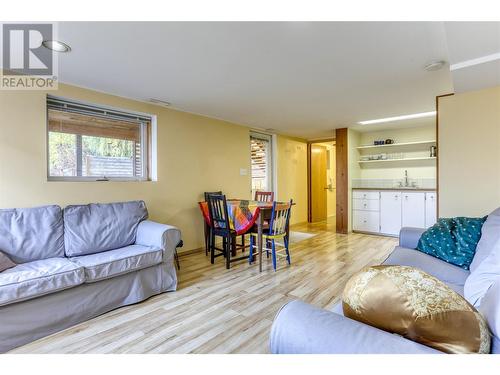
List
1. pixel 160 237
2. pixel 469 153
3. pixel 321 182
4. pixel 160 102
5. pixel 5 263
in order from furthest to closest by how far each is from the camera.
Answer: pixel 321 182
pixel 160 102
pixel 469 153
pixel 160 237
pixel 5 263

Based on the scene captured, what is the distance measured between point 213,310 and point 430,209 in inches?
173

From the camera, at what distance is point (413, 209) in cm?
488

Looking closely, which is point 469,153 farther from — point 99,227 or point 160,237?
point 99,227

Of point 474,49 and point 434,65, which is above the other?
point 434,65

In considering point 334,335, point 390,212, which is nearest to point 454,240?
point 334,335

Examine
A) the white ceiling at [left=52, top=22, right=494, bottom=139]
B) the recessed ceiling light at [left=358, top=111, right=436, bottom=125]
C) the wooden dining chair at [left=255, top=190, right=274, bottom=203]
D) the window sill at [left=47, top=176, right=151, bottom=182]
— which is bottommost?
the wooden dining chair at [left=255, top=190, right=274, bottom=203]

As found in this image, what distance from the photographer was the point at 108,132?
3.32m

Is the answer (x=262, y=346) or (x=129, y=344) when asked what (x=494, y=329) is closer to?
(x=262, y=346)

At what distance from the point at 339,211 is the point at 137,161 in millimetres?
4135

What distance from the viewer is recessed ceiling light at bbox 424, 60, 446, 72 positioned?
238cm

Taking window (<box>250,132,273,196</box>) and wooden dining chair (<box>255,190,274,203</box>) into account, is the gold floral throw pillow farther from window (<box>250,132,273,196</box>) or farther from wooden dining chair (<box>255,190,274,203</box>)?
window (<box>250,132,273,196</box>)

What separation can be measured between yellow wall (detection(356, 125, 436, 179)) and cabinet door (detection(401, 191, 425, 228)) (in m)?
0.78

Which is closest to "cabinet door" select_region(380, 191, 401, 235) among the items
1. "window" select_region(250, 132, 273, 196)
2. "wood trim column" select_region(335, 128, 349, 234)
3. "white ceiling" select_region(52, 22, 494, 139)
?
"wood trim column" select_region(335, 128, 349, 234)
